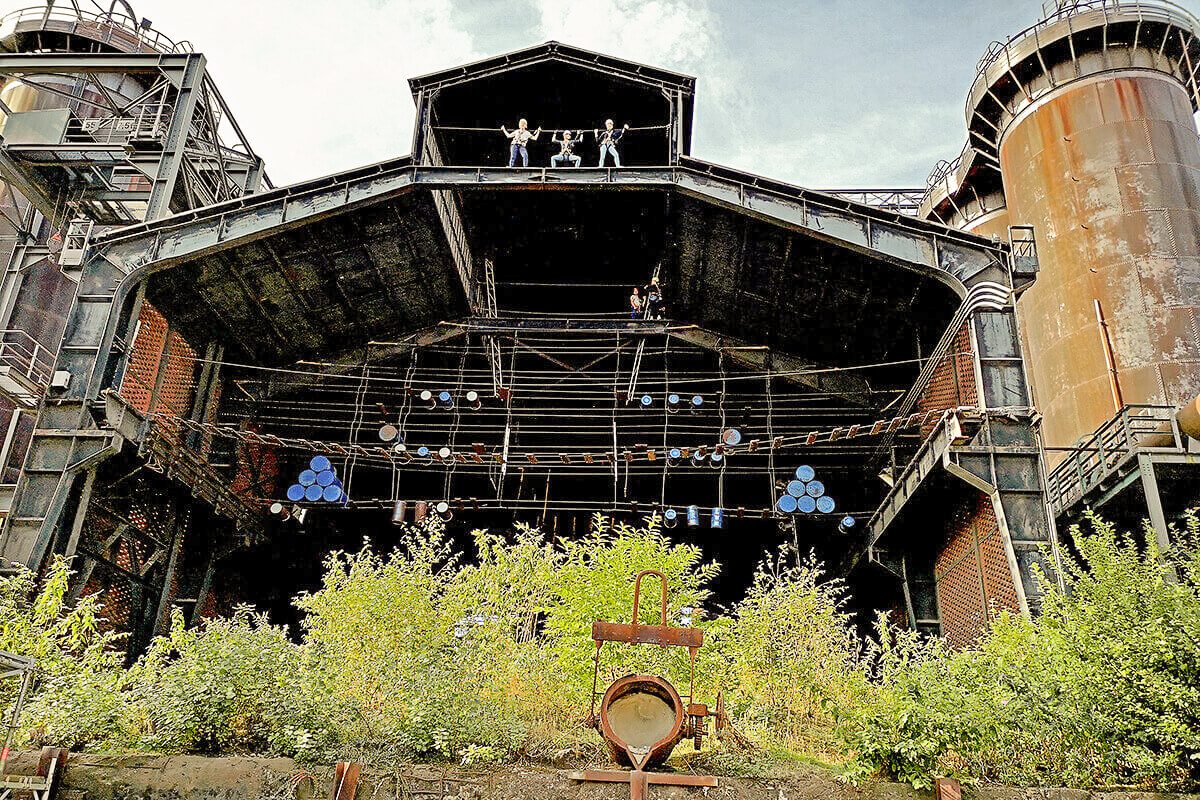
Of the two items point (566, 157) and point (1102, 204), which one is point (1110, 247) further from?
point (566, 157)

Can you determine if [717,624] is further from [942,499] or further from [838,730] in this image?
[942,499]

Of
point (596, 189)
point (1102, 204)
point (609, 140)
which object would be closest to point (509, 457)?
point (596, 189)

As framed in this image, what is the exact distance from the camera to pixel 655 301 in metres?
22.1

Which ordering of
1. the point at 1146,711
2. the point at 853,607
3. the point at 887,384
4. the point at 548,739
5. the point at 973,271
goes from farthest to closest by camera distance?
1. the point at 853,607
2. the point at 887,384
3. the point at 973,271
4. the point at 548,739
5. the point at 1146,711

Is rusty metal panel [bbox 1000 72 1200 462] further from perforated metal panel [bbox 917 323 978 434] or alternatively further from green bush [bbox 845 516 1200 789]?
green bush [bbox 845 516 1200 789]

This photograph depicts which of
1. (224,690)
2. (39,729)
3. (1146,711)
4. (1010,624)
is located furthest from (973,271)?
(39,729)

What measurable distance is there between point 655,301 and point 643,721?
1475 centimetres

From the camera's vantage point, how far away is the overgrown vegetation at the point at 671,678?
8031 mm

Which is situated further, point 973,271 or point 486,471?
point 486,471

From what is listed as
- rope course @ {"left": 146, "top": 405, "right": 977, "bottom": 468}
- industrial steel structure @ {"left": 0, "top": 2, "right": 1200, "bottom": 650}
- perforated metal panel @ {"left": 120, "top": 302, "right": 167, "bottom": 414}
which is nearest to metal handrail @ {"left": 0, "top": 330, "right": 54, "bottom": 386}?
industrial steel structure @ {"left": 0, "top": 2, "right": 1200, "bottom": 650}

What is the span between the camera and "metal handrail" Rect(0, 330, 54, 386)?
16859mm

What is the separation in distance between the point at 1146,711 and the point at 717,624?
5.61 m

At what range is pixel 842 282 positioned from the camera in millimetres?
18812

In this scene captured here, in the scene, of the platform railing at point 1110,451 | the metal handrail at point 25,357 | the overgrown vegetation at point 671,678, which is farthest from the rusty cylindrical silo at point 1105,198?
the metal handrail at point 25,357
